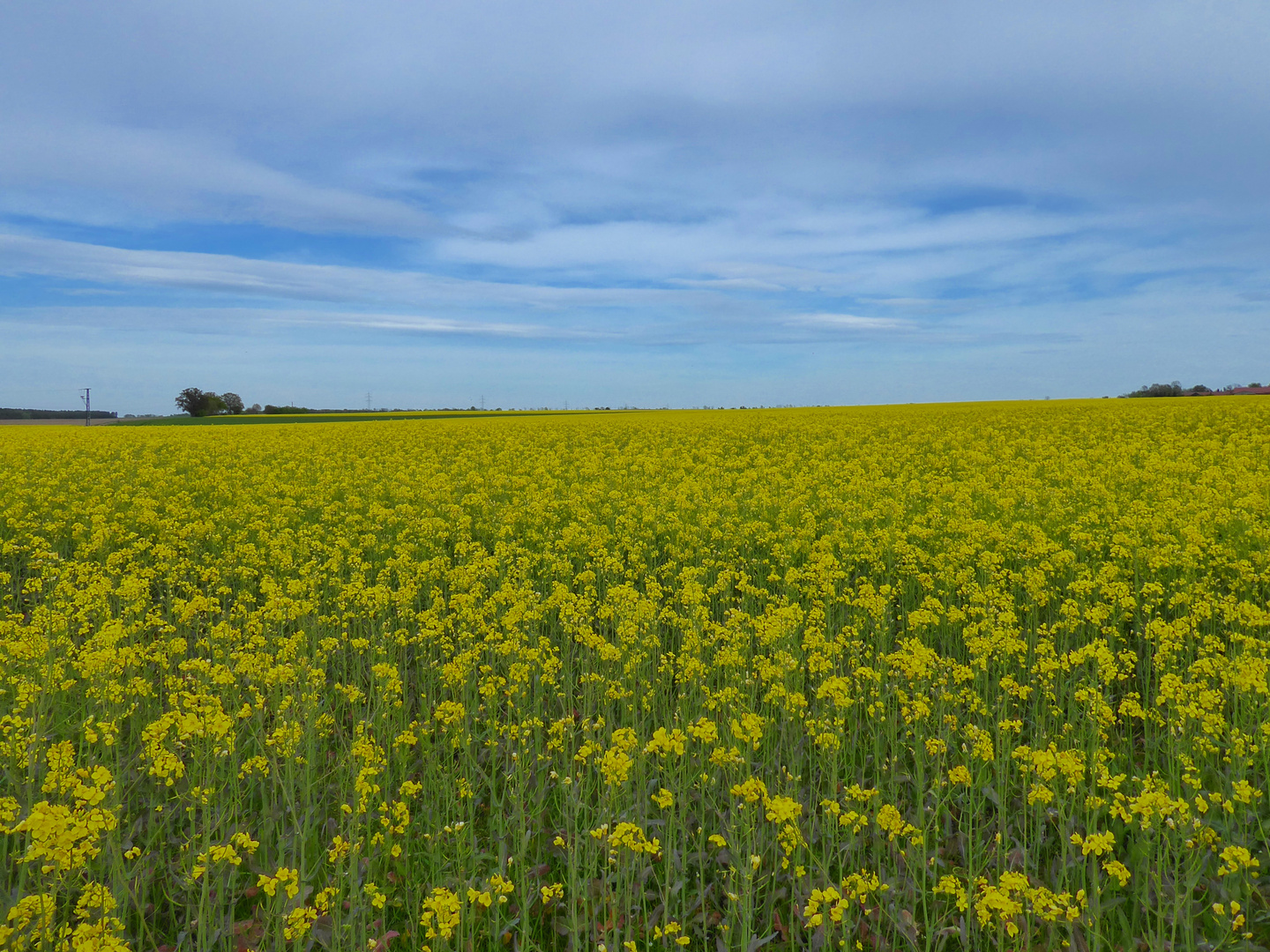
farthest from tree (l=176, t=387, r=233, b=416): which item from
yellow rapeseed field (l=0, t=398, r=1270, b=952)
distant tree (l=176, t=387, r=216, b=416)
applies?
yellow rapeseed field (l=0, t=398, r=1270, b=952)

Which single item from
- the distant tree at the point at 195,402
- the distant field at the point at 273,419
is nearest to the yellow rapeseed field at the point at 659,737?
the distant field at the point at 273,419

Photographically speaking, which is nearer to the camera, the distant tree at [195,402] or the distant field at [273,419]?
the distant field at [273,419]

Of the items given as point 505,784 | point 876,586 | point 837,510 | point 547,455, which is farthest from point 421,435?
point 505,784

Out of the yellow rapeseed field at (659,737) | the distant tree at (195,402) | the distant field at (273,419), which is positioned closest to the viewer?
the yellow rapeseed field at (659,737)

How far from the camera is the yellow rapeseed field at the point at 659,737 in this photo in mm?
3748

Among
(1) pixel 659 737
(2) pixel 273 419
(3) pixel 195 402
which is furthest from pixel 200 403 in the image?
(1) pixel 659 737

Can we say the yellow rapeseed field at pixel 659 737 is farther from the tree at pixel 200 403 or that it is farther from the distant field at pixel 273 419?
the tree at pixel 200 403

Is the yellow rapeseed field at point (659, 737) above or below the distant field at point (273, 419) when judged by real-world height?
below

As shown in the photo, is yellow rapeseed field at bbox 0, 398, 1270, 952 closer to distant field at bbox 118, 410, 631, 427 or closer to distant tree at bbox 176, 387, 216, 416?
distant field at bbox 118, 410, 631, 427

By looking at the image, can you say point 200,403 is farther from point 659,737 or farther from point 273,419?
point 659,737

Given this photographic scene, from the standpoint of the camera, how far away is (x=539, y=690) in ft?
19.0

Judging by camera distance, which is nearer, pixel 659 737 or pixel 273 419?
pixel 659 737

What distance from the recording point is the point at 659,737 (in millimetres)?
3896

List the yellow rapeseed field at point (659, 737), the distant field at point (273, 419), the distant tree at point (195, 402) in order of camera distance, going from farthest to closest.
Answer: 1. the distant tree at point (195, 402)
2. the distant field at point (273, 419)
3. the yellow rapeseed field at point (659, 737)
